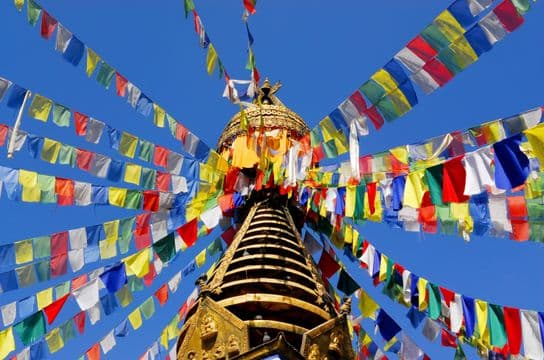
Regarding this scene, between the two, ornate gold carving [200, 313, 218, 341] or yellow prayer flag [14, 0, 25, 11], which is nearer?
ornate gold carving [200, 313, 218, 341]

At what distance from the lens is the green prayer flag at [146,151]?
12621 mm

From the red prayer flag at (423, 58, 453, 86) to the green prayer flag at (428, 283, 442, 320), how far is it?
8.93 feet

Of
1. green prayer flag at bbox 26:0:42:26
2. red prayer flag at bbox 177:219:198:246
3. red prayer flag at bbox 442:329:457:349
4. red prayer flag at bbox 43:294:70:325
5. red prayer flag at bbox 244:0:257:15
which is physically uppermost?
red prayer flag at bbox 244:0:257:15

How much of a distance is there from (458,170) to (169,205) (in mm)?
5555

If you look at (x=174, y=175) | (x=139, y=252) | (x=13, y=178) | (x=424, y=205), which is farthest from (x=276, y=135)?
(x=424, y=205)

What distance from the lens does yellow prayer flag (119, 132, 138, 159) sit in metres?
12.5

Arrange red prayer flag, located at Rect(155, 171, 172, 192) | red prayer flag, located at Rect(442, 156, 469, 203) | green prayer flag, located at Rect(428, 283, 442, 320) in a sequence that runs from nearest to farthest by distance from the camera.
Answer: red prayer flag, located at Rect(442, 156, 469, 203)
green prayer flag, located at Rect(428, 283, 442, 320)
red prayer flag, located at Rect(155, 171, 172, 192)

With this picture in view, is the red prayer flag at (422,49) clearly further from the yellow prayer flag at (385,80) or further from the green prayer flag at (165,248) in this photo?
the green prayer flag at (165,248)

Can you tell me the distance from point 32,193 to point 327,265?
492 centimetres

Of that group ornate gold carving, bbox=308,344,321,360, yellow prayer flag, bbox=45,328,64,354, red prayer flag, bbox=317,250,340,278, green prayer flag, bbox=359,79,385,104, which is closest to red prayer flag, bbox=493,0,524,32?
green prayer flag, bbox=359,79,385,104

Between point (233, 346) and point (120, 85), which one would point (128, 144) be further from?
point (233, 346)

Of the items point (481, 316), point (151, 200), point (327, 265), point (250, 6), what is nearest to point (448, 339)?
point (481, 316)

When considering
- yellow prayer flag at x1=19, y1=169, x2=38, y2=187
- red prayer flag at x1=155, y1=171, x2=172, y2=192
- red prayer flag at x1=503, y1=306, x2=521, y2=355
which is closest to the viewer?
red prayer flag at x1=503, y1=306, x2=521, y2=355

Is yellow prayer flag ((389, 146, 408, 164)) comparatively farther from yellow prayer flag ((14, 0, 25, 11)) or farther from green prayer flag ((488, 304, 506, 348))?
yellow prayer flag ((14, 0, 25, 11))
